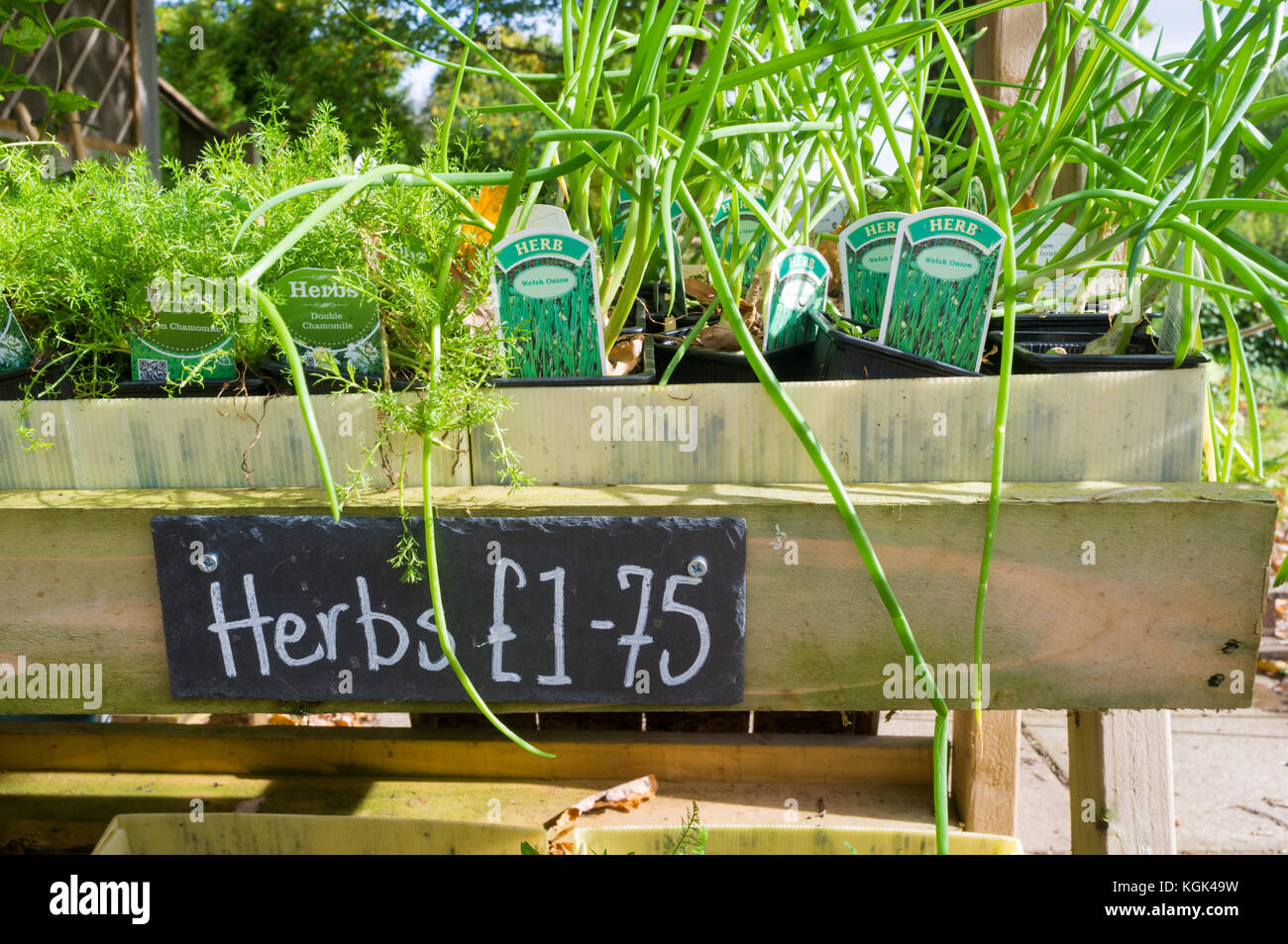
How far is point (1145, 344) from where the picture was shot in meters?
0.69

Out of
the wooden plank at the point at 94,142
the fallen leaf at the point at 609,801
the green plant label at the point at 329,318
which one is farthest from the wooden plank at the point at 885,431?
the wooden plank at the point at 94,142

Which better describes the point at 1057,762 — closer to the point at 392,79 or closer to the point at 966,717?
the point at 966,717

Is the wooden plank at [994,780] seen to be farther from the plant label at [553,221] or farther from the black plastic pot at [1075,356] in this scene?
the plant label at [553,221]

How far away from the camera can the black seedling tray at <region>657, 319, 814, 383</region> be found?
684mm

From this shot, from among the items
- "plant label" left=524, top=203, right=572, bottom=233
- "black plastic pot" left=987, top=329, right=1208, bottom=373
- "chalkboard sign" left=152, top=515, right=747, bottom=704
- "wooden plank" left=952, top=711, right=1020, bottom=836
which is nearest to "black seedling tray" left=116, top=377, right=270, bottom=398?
"chalkboard sign" left=152, top=515, right=747, bottom=704

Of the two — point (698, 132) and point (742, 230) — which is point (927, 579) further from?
point (742, 230)

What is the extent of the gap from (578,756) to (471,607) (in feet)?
1.17

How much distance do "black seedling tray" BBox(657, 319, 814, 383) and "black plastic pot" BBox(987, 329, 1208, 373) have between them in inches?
5.9

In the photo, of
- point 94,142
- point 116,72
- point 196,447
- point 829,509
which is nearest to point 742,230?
point 829,509

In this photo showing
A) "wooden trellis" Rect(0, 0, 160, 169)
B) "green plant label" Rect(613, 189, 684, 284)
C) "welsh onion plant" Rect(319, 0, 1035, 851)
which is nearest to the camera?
"welsh onion plant" Rect(319, 0, 1035, 851)

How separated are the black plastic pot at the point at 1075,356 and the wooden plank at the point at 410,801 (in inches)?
16.6

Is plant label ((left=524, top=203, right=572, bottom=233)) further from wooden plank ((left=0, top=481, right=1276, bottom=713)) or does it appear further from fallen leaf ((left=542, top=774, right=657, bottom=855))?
fallen leaf ((left=542, top=774, right=657, bottom=855))

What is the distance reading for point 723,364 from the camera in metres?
0.69
